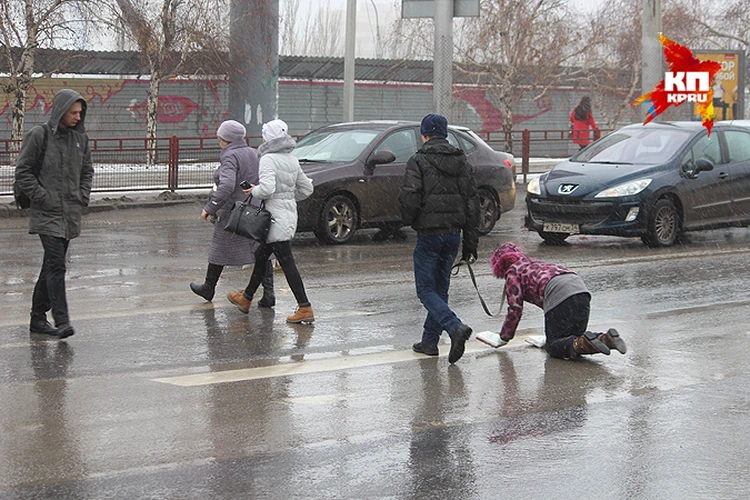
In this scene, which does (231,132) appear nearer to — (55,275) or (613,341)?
(55,275)

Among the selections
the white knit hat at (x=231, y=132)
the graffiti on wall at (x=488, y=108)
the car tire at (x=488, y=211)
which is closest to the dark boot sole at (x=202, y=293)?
the white knit hat at (x=231, y=132)

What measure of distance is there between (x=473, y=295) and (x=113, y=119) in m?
27.8

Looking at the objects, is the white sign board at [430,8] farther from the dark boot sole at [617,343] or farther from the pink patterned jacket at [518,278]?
the dark boot sole at [617,343]

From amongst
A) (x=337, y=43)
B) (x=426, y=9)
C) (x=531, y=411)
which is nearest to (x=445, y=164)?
(x=531, y=411)

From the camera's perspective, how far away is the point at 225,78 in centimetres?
3441

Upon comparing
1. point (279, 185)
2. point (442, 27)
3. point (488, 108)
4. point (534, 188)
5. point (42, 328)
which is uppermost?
point (442, 27)

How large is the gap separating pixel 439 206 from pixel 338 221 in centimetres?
715

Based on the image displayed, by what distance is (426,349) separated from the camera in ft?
26.6

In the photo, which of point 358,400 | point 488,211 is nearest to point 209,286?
point 358,400

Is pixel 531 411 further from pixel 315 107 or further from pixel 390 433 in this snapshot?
pixel 315 107

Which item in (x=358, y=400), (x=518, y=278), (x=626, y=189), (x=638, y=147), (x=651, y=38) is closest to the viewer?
(x=358, y=400)

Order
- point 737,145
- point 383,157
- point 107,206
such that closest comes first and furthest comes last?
point 383,157
point 737,145
point 107,206

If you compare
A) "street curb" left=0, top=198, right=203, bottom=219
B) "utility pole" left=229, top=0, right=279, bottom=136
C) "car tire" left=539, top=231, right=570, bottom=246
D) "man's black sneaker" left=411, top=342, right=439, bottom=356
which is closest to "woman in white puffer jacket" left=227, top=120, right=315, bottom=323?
"man's black sneaker" left=411, top=342, right=439, bottom=356

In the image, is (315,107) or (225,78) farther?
(315,107)
